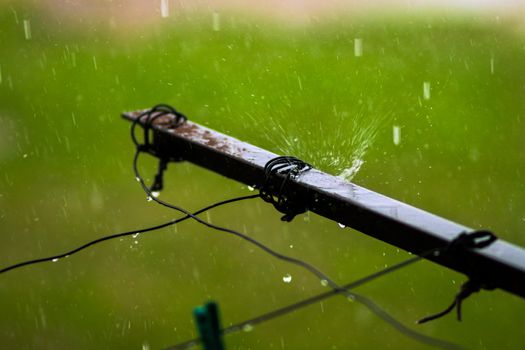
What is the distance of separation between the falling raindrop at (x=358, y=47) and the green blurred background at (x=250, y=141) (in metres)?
0.06

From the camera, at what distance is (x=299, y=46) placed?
10.6m

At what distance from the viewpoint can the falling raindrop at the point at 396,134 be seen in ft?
25.4

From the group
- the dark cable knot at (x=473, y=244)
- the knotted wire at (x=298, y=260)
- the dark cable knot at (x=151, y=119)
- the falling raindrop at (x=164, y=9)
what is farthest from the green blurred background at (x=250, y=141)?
the dark cable knot at (x=473, y=244)

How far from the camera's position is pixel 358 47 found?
1032 centimetres

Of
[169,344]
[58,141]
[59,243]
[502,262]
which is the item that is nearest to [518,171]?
[169,344]

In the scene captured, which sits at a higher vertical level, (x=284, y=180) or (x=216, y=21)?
(x=284, y=180)

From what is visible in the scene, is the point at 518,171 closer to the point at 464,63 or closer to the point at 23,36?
the point at 464,63

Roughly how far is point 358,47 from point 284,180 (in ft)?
28.2

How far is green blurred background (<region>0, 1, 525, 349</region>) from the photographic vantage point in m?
5.24

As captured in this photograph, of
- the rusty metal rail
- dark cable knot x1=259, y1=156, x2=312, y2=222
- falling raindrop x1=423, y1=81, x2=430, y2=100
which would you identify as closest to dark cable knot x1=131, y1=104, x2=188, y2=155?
the rusty metal rail

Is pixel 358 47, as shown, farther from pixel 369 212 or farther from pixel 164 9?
pixel 369 212

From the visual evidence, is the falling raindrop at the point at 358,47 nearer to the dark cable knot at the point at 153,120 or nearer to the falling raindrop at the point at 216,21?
the falling raindrop at the point at 216,21

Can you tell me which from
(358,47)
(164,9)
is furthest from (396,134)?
(164,9)

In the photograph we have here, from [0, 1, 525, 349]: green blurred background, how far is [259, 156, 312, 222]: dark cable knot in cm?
37
